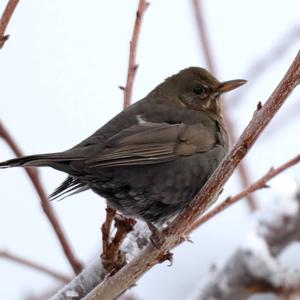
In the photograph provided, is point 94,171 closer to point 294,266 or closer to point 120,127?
point 120,127

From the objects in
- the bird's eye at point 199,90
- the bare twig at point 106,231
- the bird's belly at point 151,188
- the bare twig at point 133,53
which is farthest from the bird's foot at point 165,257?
the bird's eye at point 199,90

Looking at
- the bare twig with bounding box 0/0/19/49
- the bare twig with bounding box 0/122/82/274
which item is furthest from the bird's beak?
the bare twig with bounding box 0/0/19/49

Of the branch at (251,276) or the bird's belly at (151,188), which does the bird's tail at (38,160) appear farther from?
the branch at (251,276)

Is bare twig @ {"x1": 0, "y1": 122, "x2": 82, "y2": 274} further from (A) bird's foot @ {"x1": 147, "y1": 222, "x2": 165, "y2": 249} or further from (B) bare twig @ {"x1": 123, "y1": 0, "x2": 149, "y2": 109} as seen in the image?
(B) bare twig @ {"x1": 123, "y1": 0, "x2": 149, "y2": 109}

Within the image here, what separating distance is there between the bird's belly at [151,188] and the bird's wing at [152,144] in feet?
0.21

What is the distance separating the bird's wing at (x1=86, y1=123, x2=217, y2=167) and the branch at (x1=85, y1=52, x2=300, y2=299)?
18.2 inches

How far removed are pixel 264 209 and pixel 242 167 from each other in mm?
308

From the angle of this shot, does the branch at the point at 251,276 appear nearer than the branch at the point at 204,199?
No

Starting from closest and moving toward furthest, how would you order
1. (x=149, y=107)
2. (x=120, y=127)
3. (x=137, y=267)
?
(x=137, y=267) < (x=120, y=127) < (x=149, y=107)

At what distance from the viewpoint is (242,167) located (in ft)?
16.0

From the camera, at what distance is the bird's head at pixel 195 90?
15.5ft

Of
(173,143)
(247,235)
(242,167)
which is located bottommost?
(247,235)

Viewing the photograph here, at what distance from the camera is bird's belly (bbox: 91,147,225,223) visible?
381 centimetres

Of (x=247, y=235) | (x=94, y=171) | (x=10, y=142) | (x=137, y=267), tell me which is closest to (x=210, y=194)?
(x=137, y=267)
